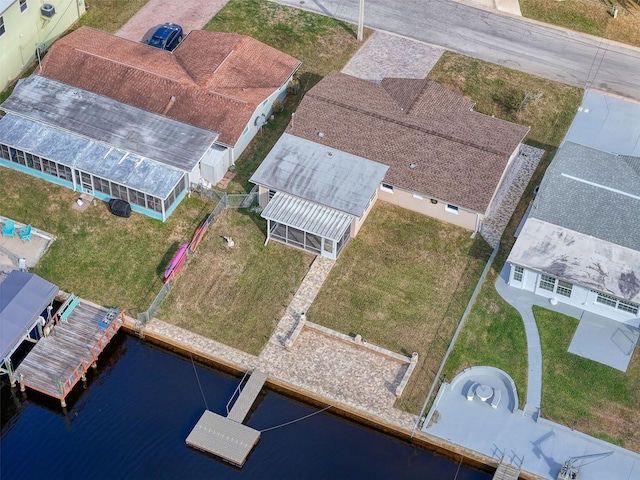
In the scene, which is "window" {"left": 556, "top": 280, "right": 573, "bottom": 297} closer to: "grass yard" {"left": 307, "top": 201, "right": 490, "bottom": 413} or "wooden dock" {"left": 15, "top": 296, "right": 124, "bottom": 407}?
"grass yard" {"left": 307, "top": 201, "right": 490, "bottom": 413}

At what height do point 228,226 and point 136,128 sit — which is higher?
point 136,128

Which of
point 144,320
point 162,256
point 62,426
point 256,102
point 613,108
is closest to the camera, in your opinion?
point 62,426

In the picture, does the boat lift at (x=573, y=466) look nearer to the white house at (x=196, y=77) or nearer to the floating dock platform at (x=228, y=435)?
the floating dock platform at (x=228, y=435)

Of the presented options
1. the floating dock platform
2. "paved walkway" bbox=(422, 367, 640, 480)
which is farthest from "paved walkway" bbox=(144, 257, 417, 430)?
the floating dock platform

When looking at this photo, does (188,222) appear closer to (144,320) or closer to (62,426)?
(144,320)

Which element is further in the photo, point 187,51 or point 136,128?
point 187,51

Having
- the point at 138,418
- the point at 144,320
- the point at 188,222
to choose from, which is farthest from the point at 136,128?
the point at 138,418

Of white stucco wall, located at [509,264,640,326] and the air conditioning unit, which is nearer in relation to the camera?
white stucco wall, located at [509,264,640,326]

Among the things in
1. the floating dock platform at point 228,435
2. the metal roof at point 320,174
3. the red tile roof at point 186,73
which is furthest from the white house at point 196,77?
the floating dock platform at point 228,435
